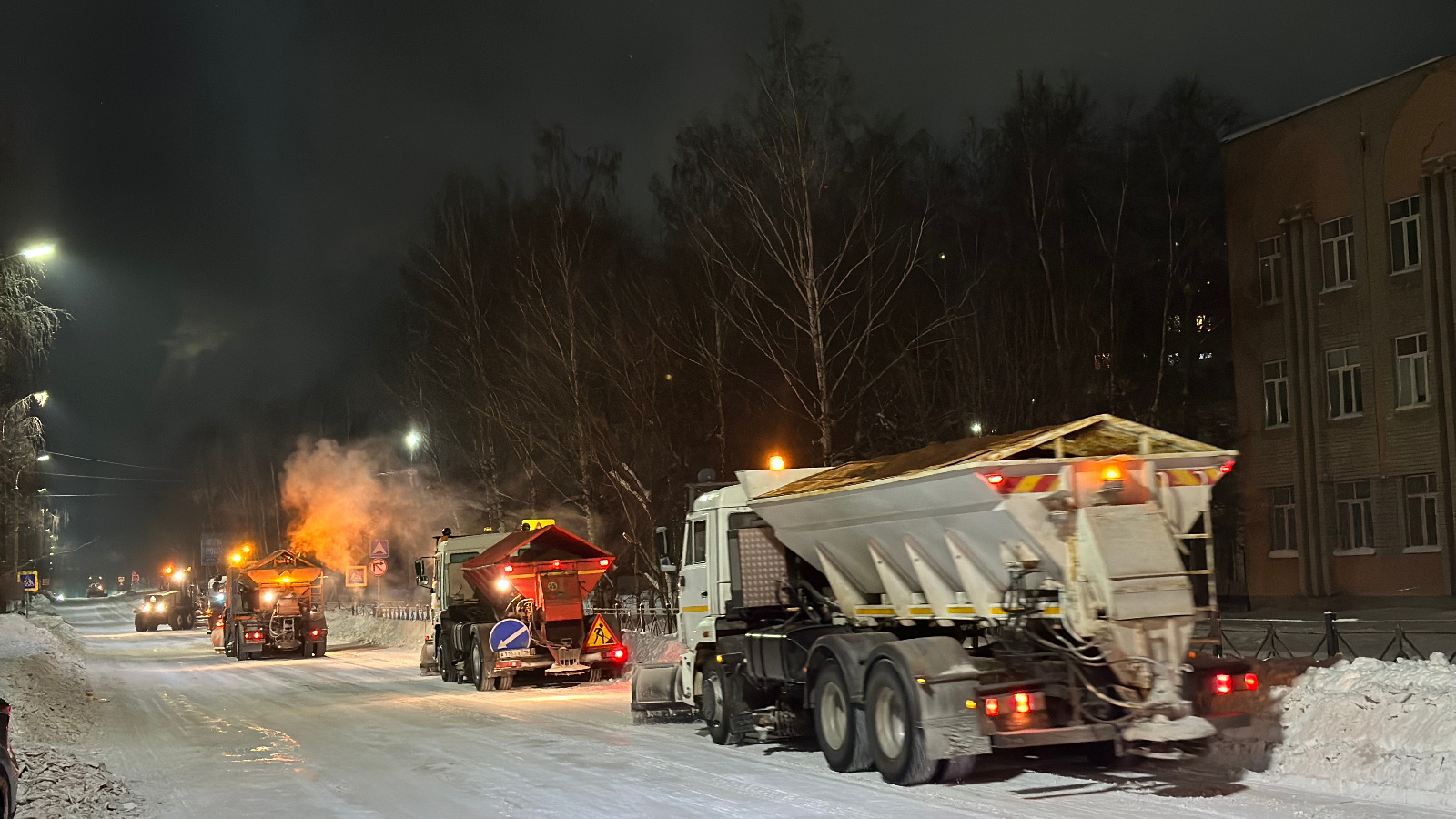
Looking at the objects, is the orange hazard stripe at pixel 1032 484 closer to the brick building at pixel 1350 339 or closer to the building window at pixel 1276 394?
the brick building at pixel 1350 339

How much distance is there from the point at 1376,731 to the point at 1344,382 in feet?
89.8

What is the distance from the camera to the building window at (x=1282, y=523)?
36.1 meters

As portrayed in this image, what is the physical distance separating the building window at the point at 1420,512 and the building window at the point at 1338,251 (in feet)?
18.9

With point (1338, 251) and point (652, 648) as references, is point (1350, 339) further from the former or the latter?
point (652, 648)

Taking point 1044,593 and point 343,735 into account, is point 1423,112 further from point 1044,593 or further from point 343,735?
point 343,735

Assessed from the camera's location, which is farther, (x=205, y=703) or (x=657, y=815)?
(x=205, y=703)

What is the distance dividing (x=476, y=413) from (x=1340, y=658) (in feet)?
104

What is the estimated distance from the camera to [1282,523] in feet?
120

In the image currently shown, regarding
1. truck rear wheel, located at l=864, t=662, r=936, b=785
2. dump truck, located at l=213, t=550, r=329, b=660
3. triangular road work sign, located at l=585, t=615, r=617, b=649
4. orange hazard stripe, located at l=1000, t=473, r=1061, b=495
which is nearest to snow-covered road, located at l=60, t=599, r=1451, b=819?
truck rear wheel, located at l=864, t=662, r=936, b=785

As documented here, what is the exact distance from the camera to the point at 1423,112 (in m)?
31.6

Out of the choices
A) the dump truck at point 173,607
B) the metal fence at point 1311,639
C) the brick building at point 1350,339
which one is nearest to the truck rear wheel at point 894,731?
the metal fence at point 1311,639

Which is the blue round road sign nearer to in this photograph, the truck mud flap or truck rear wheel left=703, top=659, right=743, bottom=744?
truck rear wheel left=703, top=659, right=743, bottom=744

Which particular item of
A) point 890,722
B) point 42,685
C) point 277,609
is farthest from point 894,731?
point 277,609

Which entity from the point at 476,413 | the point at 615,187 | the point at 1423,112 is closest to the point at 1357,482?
the point at 1423,112
